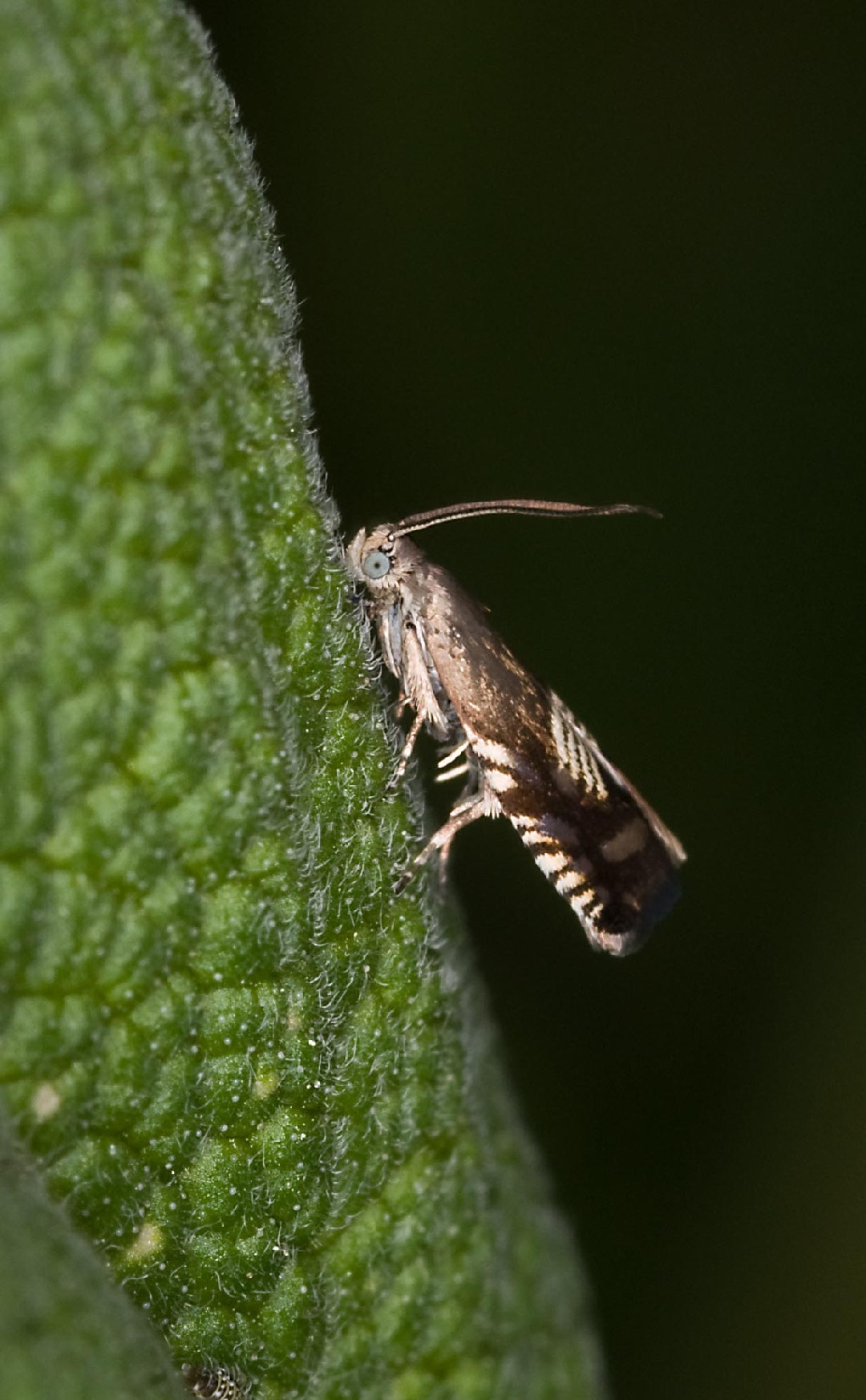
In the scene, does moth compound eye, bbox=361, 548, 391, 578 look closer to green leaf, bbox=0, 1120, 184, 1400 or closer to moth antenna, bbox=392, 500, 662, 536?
moth antenna, bbox=392, 500, 662, 536

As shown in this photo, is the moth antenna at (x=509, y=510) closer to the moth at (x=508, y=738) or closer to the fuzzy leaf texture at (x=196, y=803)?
the moth at (x=508, y=738)

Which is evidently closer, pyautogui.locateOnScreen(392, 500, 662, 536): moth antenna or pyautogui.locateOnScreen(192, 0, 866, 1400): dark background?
pyautogui.locateOnScreen(392, 500, 662, 536): moth antenna

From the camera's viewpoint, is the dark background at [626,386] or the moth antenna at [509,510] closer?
the moth antenna at [509,510]

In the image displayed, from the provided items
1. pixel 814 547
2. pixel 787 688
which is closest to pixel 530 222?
pixel 814 547

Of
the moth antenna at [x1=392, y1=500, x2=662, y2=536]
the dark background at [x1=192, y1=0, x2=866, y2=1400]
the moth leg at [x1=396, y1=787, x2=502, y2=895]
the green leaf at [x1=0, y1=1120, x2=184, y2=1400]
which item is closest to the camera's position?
the green leaf at [x1=0, y1=1120, x2=184, y2=1400]

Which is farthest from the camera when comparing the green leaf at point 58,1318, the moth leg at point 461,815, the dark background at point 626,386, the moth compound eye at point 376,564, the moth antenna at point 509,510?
the dark background at point 626,386

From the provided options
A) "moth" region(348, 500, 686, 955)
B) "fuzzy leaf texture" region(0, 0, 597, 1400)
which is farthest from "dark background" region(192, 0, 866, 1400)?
"fuzzy leaf texture" region(0, 0, 597, 1400)

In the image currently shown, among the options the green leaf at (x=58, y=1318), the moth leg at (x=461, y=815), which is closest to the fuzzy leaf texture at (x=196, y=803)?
the green leaf at (x=58, y=1318)

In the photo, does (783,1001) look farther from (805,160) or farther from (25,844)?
(25,844)
